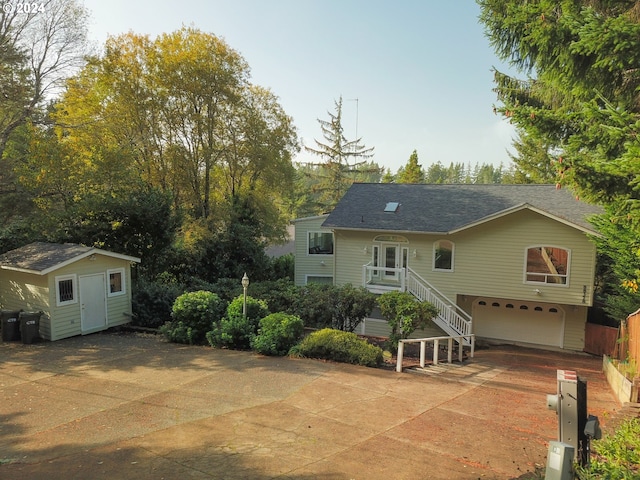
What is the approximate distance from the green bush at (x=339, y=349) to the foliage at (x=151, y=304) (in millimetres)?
6904

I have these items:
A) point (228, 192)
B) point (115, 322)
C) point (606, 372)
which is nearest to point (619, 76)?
point (606, 372)

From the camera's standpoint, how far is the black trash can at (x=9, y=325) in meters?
12.9

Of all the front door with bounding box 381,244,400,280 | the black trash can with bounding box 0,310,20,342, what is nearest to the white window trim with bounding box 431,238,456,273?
the front door with bounding box 381,244,400,280

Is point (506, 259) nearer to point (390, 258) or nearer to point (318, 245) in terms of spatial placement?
point (390, 258)

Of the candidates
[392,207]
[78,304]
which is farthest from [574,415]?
[392,207]

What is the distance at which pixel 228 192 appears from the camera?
25875 millimetres

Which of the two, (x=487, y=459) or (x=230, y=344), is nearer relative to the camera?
(x=487, y=459)

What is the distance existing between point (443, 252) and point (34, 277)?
48.2 feet

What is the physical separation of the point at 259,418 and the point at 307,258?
15790mm

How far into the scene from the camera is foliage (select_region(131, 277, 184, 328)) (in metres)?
15.9

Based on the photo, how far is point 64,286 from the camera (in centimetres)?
1341

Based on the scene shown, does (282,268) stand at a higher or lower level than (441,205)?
lower

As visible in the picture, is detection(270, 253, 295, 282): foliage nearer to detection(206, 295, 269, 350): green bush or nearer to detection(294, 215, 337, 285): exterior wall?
detection(294, 215, 337, 285): exterior wall

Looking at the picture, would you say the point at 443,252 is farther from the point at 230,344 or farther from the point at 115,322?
the point at 115,322
